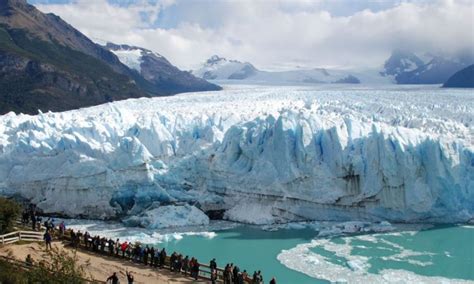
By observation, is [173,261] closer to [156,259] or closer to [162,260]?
[162,260]

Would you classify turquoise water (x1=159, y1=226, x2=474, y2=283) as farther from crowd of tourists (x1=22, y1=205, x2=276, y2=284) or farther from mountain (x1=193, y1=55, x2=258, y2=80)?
mountain (x1=193, y1=55, x2=258, y2=80)

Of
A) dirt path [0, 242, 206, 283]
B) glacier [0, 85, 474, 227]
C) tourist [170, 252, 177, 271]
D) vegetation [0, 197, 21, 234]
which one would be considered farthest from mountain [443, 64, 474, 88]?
vegetation [0, 197, 21, 234]

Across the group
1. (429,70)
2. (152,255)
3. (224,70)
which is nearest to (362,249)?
(152,255)

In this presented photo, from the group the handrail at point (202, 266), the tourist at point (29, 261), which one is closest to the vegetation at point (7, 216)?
the handrail at point (202, 266)

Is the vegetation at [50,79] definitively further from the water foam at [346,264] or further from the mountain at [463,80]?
the water foam at [346,264]

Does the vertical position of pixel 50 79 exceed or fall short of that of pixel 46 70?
it falls short
